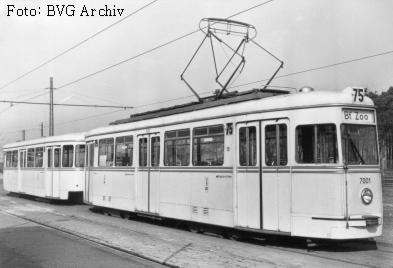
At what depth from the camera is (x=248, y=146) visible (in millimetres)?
11102

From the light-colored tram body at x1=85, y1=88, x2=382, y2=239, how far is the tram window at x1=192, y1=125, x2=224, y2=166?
0.02m

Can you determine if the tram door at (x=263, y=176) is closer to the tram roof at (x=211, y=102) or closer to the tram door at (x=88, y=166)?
the tram roof at (x=211, y=102)

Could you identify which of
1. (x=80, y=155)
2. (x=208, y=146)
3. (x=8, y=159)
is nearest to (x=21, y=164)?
(x=8, y=159)

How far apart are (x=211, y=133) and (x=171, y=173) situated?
2.03m

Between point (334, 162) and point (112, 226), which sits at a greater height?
point (334, 162)

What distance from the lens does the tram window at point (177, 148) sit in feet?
42.8

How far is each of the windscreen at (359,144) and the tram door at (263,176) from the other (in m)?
1.10

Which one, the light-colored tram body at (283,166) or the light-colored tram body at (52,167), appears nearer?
the light-colored tram body at (283,166)

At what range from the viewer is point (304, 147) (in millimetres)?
10148

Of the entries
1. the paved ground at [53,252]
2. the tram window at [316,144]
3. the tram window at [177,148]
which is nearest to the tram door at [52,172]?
the paved ground at [53,252]

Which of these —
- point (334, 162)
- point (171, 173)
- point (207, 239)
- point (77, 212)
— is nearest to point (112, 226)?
point (171, 173)

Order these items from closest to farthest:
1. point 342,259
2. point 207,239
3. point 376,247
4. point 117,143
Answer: point 342,259, point 376,247, point 207,239, point 117,143

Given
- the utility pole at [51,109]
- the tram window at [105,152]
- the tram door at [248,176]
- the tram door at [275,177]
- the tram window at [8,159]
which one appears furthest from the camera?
the utility pole at [51,109]

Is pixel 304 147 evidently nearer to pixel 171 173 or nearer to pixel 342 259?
pixel 342 259
